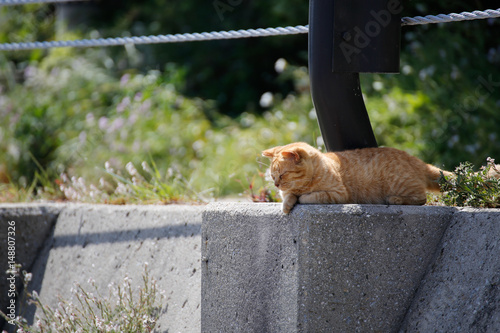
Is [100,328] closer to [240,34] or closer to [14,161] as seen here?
[240,34]

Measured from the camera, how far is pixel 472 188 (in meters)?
2.20

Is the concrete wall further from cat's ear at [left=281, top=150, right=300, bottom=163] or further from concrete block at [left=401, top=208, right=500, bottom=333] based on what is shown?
cat's ear at [left=281, top=150, right=300, bottom=163]

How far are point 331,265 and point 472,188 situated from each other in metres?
0.65

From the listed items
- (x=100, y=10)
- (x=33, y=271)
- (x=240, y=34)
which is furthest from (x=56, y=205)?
(x=100, y=10)

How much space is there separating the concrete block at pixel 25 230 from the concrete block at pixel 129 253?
0.07 metres

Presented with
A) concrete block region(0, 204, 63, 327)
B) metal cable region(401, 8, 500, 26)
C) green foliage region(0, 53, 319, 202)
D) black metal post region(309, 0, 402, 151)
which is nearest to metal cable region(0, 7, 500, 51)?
metal cable region(401, 8, 500, 26)

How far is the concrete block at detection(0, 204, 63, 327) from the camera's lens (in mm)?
3512

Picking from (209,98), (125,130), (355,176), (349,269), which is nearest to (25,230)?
(355,176)

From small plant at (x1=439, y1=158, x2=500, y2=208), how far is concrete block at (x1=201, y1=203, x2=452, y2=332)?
0.48 ft

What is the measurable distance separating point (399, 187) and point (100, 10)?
9.91 metres

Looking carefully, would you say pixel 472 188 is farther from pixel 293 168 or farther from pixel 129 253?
pixel 129 253

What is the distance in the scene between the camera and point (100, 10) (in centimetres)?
1115

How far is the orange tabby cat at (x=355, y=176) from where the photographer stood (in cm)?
236

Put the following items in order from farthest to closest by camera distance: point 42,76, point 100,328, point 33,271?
point 42,76 → point 33,271 → point 100,328
